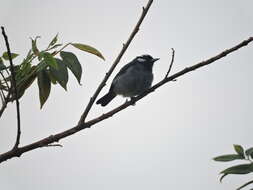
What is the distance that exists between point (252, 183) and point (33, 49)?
134 cm

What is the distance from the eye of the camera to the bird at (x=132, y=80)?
320 inches

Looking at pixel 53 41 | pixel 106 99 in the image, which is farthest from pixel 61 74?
pixel 106 99

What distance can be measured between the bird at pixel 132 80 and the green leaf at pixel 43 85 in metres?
5.75

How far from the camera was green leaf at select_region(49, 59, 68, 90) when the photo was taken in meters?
2.30

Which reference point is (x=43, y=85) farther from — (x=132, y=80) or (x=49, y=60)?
(x=132, y=80)

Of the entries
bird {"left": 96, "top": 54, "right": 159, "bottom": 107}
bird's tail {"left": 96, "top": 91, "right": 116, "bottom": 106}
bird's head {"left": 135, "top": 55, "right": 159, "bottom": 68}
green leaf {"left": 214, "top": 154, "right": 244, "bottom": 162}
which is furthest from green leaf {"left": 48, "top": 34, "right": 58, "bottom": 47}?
bird's tail {"left": 96, "top": 91, "right": 116, "bottom": 106}

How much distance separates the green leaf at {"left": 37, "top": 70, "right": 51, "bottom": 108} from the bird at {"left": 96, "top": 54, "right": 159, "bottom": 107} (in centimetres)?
575

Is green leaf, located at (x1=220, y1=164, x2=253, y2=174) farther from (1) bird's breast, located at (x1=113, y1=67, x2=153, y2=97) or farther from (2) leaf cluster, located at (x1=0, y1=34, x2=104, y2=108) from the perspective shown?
(1) bird's breast, located at (x1=113, y1=67, x2=153, y2=97)

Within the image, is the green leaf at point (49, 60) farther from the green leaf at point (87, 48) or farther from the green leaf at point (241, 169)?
the green leaf at point (241, 169)

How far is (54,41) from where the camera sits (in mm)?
2453

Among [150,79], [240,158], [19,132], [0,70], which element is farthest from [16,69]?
[150,79]

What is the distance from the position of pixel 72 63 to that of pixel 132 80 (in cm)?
579

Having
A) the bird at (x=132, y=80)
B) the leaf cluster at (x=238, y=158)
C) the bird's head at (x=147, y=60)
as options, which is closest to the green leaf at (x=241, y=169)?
the leaf cluster at (x=238, y=158)

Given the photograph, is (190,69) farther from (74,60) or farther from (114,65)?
(74,60)
